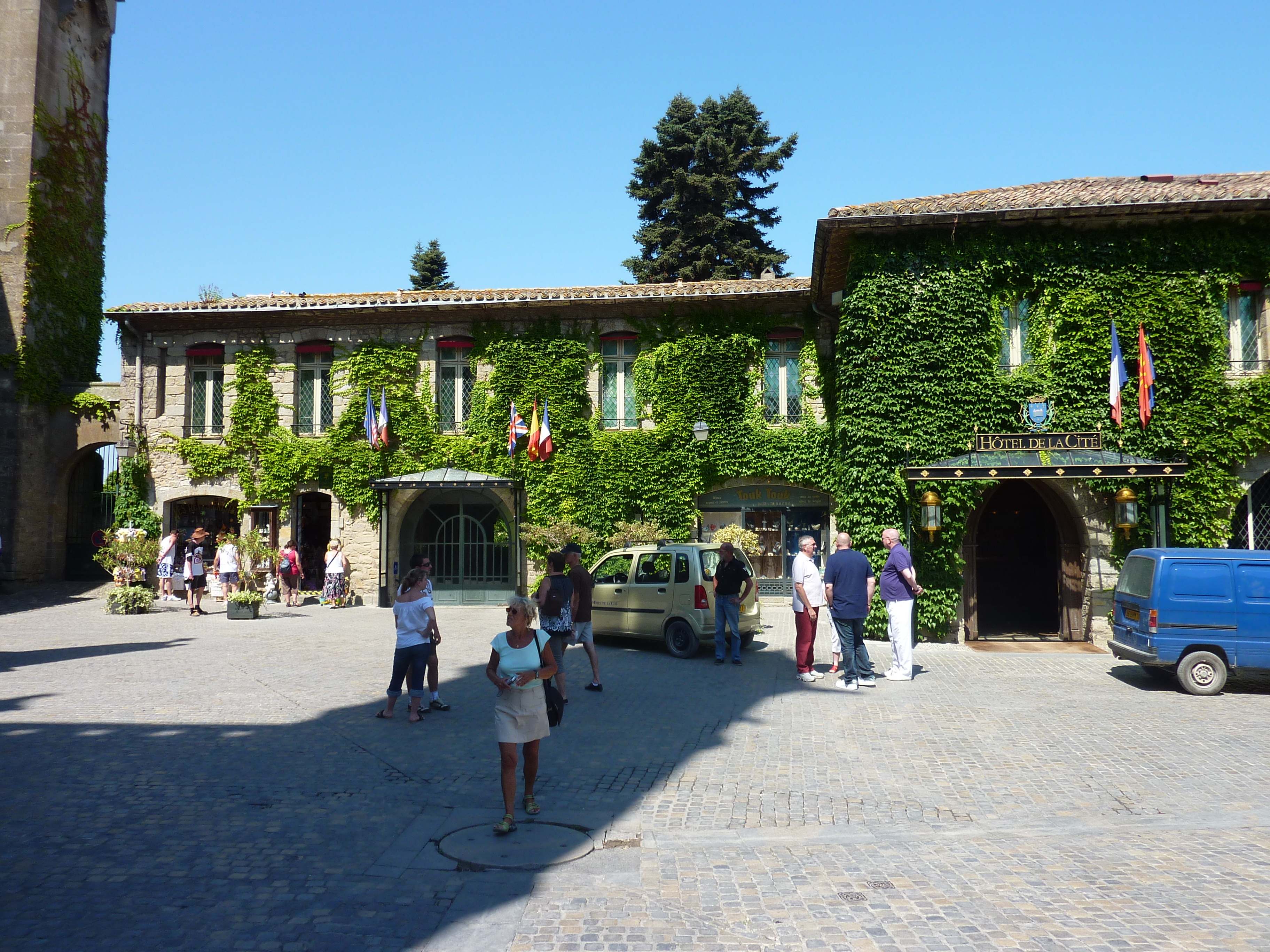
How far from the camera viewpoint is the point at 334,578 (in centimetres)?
1994

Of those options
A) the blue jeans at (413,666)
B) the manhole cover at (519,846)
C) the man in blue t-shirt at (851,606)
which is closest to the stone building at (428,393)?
the man in blue t-shirt at (851,606)

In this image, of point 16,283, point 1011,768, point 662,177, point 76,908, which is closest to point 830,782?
point 1011,768

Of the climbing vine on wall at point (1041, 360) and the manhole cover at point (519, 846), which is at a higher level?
the climbing vine on wall at point (1041, 360)

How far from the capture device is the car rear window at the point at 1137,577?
10.7 metres

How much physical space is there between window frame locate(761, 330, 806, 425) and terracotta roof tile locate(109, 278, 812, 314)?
44.0 inches

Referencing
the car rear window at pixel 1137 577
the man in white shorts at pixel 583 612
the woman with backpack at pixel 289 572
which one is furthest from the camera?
the woman with backpack at pixel 289 572

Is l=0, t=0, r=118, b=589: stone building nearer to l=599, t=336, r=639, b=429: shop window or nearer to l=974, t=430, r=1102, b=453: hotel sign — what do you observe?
l=599, t=336, r=639, b=429: shop window

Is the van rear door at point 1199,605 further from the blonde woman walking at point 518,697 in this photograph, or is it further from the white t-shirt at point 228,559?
the white t-shirt at point 228,559

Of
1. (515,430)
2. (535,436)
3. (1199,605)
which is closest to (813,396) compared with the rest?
(535,436)

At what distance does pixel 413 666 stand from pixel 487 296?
13.3 meters

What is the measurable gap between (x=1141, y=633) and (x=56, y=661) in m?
14.2

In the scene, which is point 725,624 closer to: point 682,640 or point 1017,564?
point 682,640

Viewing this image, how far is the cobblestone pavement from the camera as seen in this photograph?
4.35 m

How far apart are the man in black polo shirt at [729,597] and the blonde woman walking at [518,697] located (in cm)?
621
